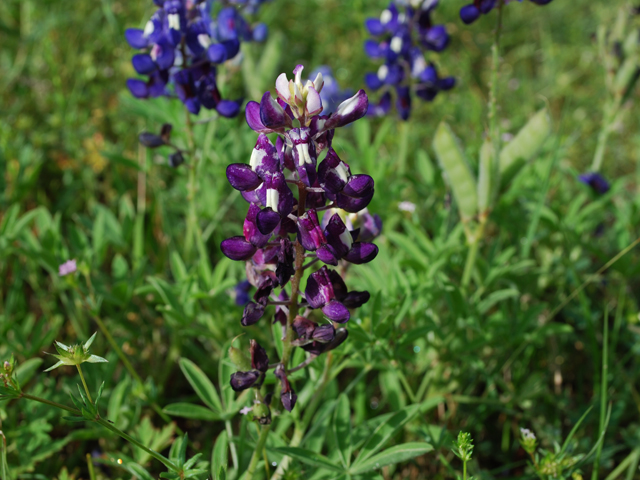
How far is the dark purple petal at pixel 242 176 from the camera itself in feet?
4.82

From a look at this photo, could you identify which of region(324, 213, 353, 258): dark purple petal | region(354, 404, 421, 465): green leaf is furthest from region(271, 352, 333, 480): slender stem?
region(324, 213, 353, 258): dark purple petal

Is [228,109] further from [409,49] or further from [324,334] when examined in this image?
[409,49]

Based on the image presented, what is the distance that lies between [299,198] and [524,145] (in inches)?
53.9

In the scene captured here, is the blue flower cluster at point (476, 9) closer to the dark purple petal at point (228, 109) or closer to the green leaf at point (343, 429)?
the dark purple petal at point (228, 109)

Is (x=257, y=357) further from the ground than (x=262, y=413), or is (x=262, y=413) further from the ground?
(x=257, y=357)

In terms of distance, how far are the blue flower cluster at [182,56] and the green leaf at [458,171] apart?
35.0 inches

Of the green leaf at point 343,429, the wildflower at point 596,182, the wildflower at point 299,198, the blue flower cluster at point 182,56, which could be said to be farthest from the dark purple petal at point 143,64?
the wildflower at point 596,182

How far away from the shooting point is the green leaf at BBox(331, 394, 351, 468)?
6.40 ft

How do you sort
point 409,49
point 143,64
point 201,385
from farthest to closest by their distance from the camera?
point 409,49 → point 143,64 → point 201,385

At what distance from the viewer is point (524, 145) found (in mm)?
2490

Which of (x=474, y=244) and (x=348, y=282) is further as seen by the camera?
(x=348, y=282)

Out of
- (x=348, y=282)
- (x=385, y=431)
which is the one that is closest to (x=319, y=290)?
(x=385, y=431)

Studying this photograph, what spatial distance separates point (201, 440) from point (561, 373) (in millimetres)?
1814

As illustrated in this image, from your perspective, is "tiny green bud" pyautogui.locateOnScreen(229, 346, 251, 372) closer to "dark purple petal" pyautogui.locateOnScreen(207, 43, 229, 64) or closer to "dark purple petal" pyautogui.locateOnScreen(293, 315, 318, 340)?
"dark purple petal" pyautogui.locateOnScreen(293, 315, 318, 340)
